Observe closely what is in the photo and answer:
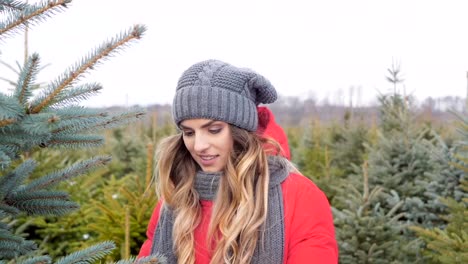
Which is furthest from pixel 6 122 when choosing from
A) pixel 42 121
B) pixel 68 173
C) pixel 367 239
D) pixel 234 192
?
pixel 367 239

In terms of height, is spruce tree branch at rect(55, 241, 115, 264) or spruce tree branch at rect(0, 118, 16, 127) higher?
spruce tree branch at rect(0, 118, 16, 127)

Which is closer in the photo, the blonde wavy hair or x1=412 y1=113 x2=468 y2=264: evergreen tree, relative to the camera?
the blonde wavy hair

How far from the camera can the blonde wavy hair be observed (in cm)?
243

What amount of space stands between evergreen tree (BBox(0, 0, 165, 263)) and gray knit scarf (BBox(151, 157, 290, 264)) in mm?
625

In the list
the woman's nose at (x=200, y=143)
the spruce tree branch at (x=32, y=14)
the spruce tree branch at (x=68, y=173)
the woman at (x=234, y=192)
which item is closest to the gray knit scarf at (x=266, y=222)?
the woman at (x=234, y=192)

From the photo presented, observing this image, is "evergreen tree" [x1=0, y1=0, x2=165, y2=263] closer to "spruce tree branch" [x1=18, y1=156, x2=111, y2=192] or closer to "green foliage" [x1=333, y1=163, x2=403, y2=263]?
"spruce tree branch" [x1=18, y1=156, x2=111, y2=192]

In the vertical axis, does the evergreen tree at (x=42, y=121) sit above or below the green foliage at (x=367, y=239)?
above

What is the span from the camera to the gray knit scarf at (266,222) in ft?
7.84

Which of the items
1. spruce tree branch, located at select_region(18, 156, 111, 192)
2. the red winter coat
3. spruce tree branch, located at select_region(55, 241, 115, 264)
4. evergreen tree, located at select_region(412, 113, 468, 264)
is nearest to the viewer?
spruce tree branch, located at select_region(55, 241, 115, 264)

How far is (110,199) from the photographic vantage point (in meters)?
4.80

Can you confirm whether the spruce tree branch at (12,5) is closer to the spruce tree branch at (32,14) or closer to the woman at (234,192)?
the spruce tree branch at (32,14)

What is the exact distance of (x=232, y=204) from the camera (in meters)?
2.50

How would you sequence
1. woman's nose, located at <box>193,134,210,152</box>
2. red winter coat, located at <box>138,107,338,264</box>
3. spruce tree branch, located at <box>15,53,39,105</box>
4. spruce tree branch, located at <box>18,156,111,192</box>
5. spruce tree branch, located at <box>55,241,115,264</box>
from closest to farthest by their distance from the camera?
1. spruce tree branch, located at <box>55,241,115,264</box>
2. spruce tree branch, located at <box>15,53,39,105</box>
3. spruce tree branch, located at <box>18,156,111,192</box>
4. red winter coat, located at <box>138,107,338,264</box>
5. woman's nose, located at <box>193,134,210,152</box>

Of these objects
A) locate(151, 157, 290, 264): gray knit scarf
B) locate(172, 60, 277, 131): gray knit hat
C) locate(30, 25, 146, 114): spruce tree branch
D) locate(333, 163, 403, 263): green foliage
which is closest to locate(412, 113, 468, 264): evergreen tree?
locate(333, 163, 403, 263): green foliage
